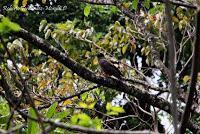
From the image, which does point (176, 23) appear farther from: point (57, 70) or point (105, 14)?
point (105, 14)

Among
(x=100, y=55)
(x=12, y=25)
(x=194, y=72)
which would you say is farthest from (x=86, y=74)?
(x=100, y=55)

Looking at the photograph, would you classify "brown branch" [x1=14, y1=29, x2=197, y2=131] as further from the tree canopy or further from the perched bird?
the perched bird

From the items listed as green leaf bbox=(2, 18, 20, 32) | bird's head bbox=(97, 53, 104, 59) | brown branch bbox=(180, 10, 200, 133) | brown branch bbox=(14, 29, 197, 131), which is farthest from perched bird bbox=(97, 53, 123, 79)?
green leaf bbox=(2, 18, 20, 32)

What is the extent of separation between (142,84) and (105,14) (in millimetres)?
7413

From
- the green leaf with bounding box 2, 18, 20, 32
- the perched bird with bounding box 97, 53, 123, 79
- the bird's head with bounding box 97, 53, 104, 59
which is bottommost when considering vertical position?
the perched bird with bounding box 97, 53, 123, 79

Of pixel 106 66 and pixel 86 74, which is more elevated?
pixel 86 74

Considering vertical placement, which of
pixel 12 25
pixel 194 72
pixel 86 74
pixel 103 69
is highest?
pixel 12 25

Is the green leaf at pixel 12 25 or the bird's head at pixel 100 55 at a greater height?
the green leaf at pixel 12 25

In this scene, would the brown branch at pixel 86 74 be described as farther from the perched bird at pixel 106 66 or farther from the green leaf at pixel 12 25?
the green leaf at pixel 12 25

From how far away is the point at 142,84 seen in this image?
3.42 m

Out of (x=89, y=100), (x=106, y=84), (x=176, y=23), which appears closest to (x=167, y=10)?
(x=106, y=84)

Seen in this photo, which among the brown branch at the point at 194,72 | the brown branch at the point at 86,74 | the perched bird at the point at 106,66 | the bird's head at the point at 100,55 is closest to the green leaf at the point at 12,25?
the brown branch at the point at 194,72

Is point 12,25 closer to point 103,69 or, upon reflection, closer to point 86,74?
point 86,74

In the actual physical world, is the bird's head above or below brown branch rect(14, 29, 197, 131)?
below
